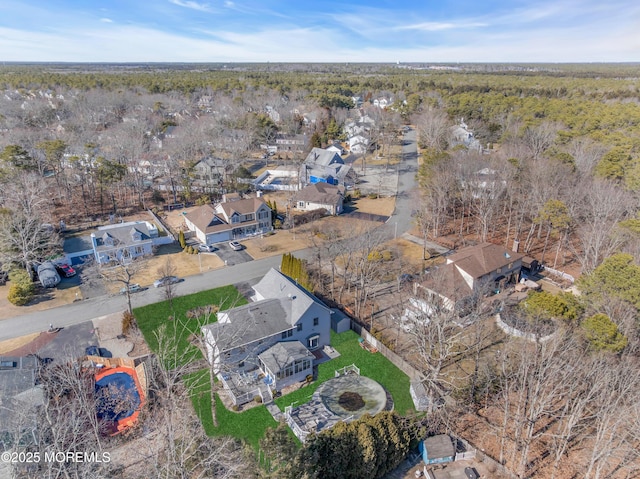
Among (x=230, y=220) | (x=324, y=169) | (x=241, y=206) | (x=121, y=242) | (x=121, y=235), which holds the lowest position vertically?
(x=121, y=242)

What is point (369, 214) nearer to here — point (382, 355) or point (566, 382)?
point (382, 355)

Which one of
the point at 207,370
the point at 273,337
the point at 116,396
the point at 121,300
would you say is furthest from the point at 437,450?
the point at 121,300

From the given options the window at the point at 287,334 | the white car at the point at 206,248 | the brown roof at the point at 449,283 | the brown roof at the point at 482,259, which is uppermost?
the brown roof at the point at 482,259

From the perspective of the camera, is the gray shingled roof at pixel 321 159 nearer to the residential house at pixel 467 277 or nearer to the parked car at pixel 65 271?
the residential house at pixel 467 277

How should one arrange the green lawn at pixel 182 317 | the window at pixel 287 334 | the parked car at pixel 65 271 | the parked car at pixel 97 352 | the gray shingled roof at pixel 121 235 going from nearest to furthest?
the window at pixel 287 334 < the parked car at pixel 97 352 < the green lawn at pixel 182 317 < the parked car at pixel 65 271 < the gray shingled roof at pixel 121 235

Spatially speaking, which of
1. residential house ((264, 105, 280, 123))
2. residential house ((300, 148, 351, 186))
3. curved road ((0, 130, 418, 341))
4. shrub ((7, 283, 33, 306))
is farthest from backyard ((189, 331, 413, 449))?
residential house ((264, 105, 280, 123))

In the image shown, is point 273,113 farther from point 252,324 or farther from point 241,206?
point 252,324

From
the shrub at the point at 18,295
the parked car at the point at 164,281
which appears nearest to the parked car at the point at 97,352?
the parked car at the point at 164,281

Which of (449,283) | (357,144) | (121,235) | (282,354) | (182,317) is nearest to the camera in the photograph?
(282,354)
